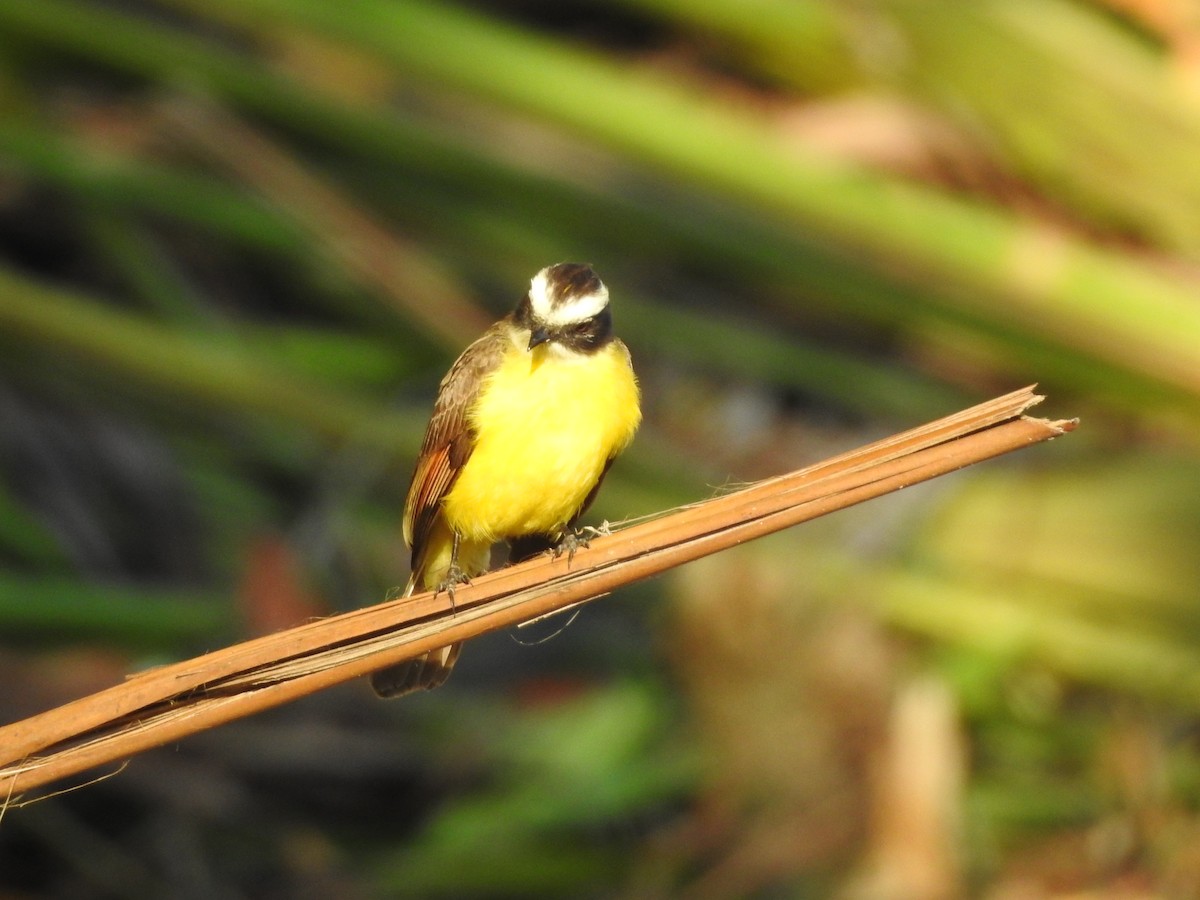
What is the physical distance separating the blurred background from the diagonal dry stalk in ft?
11.4

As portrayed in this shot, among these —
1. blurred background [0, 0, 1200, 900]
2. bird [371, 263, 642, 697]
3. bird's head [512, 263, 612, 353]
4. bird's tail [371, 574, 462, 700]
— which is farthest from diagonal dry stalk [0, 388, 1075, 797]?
blurred background [0, 0, 1200, 900]

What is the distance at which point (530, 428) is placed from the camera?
3896mm

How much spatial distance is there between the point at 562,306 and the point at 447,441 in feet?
1.28

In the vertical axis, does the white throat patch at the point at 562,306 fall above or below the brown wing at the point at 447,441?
above

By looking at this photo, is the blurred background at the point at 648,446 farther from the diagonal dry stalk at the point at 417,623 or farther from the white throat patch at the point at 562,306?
the diagonal dry stalk at the point at 417,623

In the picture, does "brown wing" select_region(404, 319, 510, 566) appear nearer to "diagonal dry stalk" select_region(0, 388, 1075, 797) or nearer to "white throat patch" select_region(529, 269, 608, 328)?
"white throat patch" select_region(529, 269, 608, 328)

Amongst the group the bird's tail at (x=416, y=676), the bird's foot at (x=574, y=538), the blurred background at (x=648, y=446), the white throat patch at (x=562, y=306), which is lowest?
the bird's tail at (x=416, y=676)

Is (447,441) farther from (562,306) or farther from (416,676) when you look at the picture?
(416,676)

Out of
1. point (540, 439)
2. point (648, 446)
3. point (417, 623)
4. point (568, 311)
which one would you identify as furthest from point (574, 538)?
point (648, 446)

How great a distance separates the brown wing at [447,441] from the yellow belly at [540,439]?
0.02 metres

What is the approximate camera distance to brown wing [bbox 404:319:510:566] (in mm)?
4000

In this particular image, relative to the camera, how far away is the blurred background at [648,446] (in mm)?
5879

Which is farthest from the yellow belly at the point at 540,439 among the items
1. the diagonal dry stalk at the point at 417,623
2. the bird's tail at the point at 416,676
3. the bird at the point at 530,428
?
the diagonal dry stalk at the point at 417,623

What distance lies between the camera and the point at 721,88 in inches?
302
